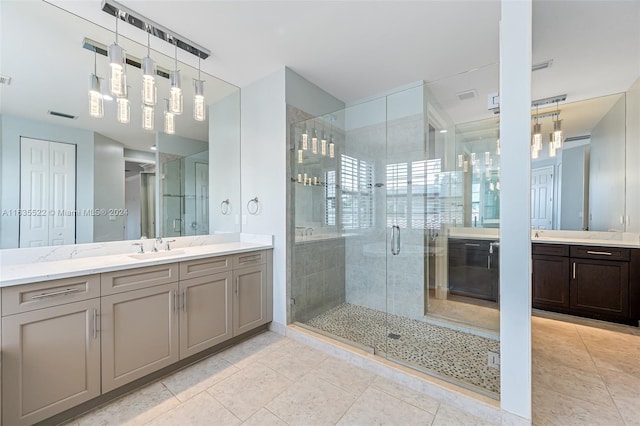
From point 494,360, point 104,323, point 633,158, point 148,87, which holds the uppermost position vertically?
point 148,87

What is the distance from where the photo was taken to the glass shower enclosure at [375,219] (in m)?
2.91

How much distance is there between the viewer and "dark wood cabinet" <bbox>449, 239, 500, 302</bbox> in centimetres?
274

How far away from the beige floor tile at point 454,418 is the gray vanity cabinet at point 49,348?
2193 mm

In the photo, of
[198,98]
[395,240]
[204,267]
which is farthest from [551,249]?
[198,98]

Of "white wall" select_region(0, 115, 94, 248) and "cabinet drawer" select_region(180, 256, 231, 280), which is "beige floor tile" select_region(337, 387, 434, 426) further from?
"white wall" select_region(0, 115, 94, 248)

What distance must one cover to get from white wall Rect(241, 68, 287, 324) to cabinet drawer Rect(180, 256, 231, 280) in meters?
0.60

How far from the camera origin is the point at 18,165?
1812mm

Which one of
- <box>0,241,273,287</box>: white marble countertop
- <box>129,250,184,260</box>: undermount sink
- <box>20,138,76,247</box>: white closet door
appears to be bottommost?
<box>129,250,184,260</box>: undermount sink

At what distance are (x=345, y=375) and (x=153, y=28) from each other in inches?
127

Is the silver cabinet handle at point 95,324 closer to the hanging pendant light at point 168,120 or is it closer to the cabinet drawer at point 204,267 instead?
the cabinet drawer at point 204,267

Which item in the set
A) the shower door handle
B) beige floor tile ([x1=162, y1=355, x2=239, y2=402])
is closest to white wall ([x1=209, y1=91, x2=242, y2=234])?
beige floor tile ([x1=162, y1=355, x2=239, y2=402])

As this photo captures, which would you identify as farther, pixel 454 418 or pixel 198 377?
pixel 198 377

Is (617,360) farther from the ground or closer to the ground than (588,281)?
closer to the ground

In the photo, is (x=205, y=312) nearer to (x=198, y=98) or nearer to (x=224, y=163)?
(x=224, y=163)
